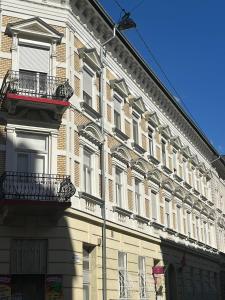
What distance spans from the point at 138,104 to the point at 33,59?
8.01 m

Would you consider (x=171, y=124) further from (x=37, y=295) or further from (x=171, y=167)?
(x=37, y=295)

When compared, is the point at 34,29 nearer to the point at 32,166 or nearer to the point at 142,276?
the point at 32,166

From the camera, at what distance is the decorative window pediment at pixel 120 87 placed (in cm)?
2216

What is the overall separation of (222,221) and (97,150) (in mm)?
23531

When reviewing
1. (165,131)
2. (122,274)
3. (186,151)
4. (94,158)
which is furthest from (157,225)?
(186,151)

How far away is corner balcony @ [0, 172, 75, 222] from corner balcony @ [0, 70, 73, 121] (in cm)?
216

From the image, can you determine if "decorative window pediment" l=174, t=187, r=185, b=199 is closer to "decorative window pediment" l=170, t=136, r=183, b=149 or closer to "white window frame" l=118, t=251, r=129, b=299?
"decorative window pediment" l=170, t=136, r=183, b=149

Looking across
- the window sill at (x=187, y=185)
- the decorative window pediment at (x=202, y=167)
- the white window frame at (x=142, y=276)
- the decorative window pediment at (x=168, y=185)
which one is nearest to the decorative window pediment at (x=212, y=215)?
the decorative window pediment at (x=202, y=167)

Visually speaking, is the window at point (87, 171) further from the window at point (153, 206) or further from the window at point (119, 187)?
the window at point (153, 206)

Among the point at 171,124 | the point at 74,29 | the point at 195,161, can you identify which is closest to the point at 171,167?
the point at 171,124

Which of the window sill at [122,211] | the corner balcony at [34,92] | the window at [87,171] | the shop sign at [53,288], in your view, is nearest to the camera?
the shop sign at [53,288]

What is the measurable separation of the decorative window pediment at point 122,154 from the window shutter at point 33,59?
4.76 metres

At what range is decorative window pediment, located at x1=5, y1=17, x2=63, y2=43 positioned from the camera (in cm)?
1767

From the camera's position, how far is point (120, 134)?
2197 centimetres
